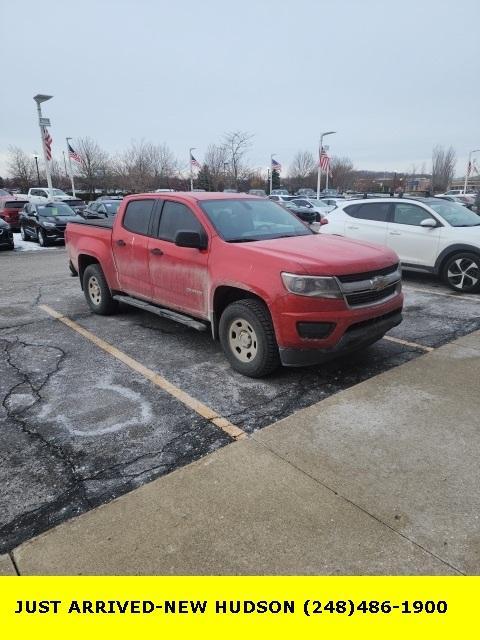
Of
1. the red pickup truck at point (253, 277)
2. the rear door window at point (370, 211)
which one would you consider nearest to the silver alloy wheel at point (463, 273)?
the rear door window at point (370, 211)

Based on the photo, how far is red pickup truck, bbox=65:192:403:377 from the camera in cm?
399

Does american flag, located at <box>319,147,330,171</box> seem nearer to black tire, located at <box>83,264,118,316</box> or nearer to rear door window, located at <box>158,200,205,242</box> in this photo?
black tire, located at <box>83,264,118,316</box>

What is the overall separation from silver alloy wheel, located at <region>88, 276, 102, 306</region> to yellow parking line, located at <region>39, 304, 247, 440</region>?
57 centimetres

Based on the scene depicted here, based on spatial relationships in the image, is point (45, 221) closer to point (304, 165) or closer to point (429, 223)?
point (429, 223)

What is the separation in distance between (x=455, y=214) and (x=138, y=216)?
6123mm

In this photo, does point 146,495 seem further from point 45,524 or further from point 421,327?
point 421,327

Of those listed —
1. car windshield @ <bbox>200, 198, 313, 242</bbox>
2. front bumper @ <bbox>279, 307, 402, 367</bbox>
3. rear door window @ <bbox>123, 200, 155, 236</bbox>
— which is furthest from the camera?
rear door window @ <bbox>123, 200, 155, 236</bbox>

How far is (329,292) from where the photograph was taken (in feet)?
13.0

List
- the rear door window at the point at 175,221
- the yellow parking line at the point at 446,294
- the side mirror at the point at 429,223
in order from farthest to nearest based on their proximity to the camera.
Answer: the side mirror at the point at 429,223, the yellow parking line at the point at 446,294, the rear door window at the point at 175,221

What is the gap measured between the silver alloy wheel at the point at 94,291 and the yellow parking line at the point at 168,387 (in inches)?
22.6

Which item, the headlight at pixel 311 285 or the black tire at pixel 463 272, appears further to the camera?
the black tire at pixel 463 272

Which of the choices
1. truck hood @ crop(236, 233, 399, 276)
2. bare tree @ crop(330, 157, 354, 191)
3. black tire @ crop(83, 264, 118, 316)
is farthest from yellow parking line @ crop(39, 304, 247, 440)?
bare tree @ crop(330, 157, 354, 191)

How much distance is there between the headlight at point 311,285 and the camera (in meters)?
3.93

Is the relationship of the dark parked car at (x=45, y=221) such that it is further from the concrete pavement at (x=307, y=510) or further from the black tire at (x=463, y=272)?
the concrete pavement at (x=307, y=510)
